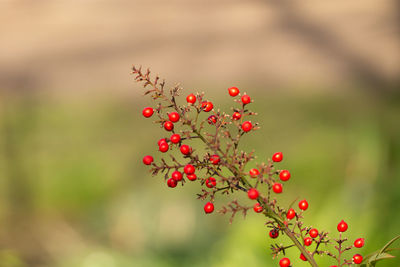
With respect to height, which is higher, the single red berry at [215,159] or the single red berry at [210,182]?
the single red berry at [215,159]

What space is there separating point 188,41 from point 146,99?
1.60 feet

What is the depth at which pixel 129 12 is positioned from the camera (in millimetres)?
3357

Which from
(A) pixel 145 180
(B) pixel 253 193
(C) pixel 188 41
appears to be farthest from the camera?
(C) pixel 188 41

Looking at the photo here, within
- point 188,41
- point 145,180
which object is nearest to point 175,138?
point 145,180

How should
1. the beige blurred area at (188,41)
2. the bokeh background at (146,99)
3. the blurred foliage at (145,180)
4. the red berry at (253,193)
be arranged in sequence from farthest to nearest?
the beige blurred area at (188,41) < the bokeh background at (146,99) < the blurred foliage at (145,180) < the red berry at (253,193)

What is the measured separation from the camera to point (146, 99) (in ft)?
10.3

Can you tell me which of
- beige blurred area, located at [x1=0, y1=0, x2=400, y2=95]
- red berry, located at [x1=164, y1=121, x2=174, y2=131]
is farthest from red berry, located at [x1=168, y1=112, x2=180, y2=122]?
beige blurred area, located at [x1=0, y1=0, x2=400, y2=95]

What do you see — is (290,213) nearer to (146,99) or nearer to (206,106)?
(206,106)

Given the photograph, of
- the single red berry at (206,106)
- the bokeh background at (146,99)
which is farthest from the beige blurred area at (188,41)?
the single red berry at (206,106)

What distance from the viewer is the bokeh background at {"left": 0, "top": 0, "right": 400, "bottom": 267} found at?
2.46 meters

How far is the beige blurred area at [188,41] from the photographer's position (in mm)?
3258

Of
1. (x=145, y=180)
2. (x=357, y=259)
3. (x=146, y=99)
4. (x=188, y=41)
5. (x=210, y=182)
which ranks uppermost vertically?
(x=188, y=41)

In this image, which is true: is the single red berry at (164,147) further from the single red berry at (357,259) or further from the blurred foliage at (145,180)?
the blurred foliage at (145,180)

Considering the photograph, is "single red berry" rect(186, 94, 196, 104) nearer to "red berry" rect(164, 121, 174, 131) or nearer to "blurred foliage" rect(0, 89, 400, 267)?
"red berry" rect(164, 121, 174, 131)
